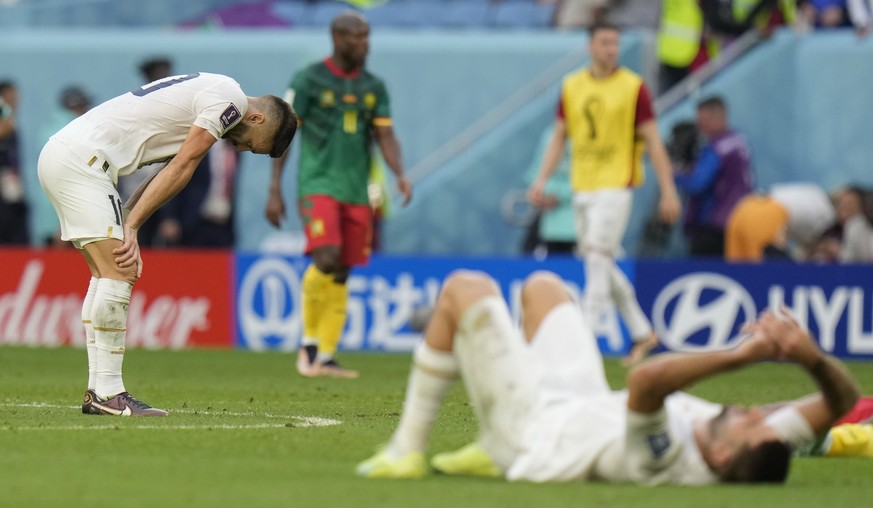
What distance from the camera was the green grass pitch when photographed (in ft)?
19.9

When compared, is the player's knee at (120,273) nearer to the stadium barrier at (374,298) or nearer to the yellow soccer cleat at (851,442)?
the yellow soccer cleat at (851,442)

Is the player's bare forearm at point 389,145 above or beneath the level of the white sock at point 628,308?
above

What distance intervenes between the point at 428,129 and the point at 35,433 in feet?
41.1

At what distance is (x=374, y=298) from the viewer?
674 inches

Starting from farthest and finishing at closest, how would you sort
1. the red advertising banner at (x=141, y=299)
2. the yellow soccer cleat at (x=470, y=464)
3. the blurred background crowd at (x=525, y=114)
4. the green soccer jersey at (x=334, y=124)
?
1. the blurred background crowd at (x=525, y=114)
2. the red advertising banner at (x=141, y=299)
3. the green soccer jersey at (x=334, y=124)
4. the yellow soccer cleat at (x=470, y=464)

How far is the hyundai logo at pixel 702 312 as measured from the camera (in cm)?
1625

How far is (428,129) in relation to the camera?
20375mm

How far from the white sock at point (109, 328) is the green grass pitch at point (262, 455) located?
0.72 ft

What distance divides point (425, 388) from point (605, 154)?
831 centimetres

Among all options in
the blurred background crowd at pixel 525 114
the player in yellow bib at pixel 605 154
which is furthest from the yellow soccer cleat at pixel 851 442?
the blurred background crowd at pixel 525 114

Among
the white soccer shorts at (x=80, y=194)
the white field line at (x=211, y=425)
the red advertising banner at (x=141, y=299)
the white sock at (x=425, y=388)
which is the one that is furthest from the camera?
the red advertising banner at (x=141, y=299)

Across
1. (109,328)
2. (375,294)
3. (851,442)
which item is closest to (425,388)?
(851,442)

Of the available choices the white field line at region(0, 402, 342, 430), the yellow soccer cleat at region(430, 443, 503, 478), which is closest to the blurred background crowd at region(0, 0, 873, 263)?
the white field line at region(0, 402, 342, 430)

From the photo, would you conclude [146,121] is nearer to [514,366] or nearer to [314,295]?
[514,366]
